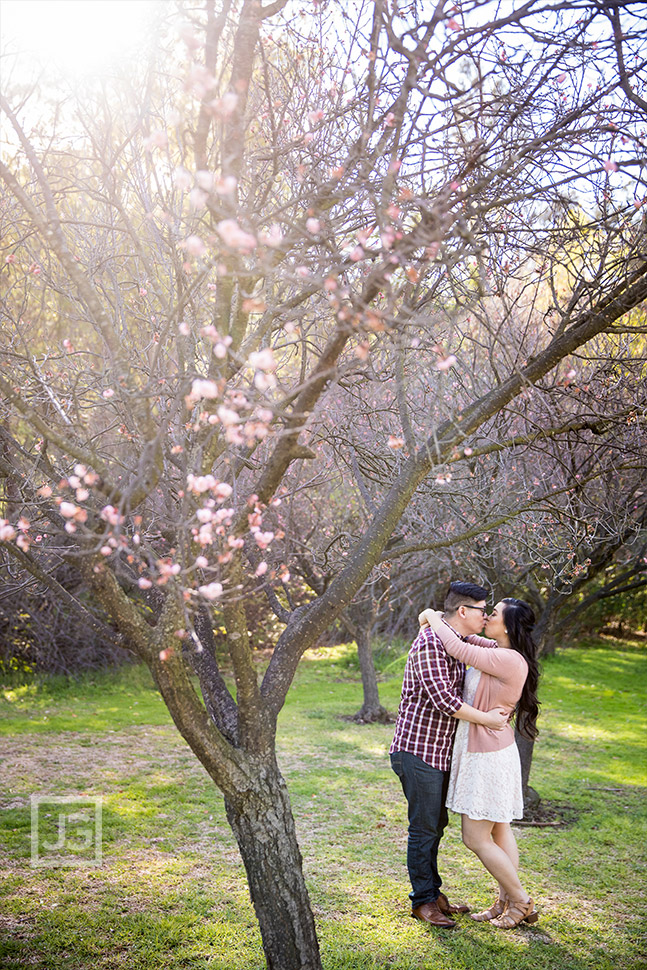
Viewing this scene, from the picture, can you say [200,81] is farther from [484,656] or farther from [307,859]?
[307,859]

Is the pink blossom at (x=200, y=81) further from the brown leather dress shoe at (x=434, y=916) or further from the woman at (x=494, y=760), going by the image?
the brown leather dress shoe at (x=434, y=916)

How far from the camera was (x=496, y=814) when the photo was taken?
408 centimetres

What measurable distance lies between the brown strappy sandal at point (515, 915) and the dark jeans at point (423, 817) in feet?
1.29

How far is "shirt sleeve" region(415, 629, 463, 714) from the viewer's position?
161 inches

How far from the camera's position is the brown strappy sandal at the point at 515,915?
4.27 meters

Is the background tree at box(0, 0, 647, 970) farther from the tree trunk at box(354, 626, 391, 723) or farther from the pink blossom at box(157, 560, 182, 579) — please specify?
the tree trunk at box(354, 626, 391, 723)

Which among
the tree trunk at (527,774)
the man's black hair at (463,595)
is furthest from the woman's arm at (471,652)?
the tree trunk at (527,774)

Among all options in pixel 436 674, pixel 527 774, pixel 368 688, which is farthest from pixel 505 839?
pixel 368 688

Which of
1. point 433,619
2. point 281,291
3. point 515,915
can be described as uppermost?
point 281,291

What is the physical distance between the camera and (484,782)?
412 centimetres

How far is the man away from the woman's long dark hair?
217 millimetres

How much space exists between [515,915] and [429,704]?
1.28 m

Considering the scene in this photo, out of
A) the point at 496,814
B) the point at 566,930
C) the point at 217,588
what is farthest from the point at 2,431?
the point at 566,930

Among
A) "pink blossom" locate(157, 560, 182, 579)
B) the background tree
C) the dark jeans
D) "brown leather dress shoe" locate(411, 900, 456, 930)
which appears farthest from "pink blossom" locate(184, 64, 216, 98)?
"brown leather dress shoe" locate(411, 900, 456, 930)
